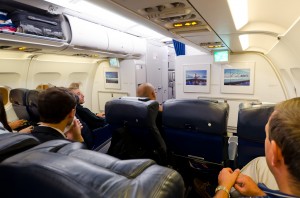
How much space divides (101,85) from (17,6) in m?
3.87

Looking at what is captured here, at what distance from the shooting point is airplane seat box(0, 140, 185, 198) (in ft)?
1.62

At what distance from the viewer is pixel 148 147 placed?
2.51m

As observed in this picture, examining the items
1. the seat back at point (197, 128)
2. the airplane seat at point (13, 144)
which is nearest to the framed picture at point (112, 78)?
the seat back at point (197, 128)

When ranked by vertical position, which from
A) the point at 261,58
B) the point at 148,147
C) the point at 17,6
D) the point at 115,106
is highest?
the point at 17,6

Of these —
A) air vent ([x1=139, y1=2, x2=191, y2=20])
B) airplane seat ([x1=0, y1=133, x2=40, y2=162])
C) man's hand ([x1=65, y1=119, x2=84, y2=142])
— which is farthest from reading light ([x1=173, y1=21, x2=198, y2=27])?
airplane seat ([x1=0, y1=133, x2=40, y2=162])

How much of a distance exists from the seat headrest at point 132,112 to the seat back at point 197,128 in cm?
24

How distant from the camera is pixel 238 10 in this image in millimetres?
2088

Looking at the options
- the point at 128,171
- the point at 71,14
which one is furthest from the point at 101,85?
the point at 128,171

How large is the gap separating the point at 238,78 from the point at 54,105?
13.9 ft

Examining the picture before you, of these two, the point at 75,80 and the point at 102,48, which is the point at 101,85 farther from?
the point at 102,48

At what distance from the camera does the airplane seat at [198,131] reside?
209cm

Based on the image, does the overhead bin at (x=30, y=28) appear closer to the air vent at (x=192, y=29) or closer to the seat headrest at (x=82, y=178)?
the air vent at (x=192, y=29)

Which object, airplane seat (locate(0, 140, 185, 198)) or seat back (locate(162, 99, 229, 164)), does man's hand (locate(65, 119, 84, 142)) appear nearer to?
seat back (locate(162, 99, 229, 164))

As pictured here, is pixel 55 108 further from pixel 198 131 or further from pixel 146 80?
pixel 146 80
